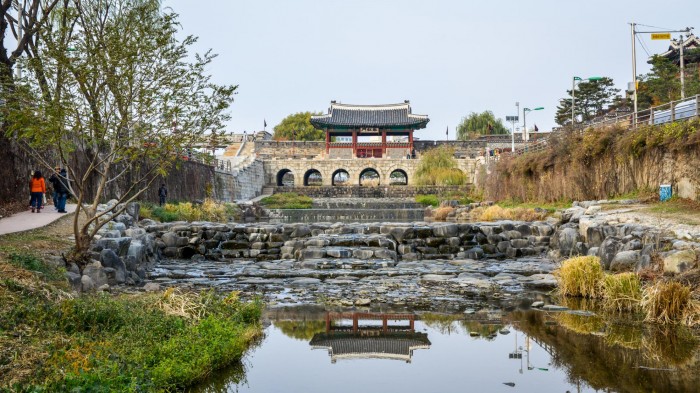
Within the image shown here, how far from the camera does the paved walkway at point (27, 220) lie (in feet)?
42.4

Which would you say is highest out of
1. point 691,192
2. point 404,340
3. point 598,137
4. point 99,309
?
point 598,137

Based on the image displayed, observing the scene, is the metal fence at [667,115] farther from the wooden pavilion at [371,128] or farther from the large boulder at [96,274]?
the wooden pavilion at [371,128]

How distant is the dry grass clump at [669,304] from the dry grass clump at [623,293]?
2.16ft

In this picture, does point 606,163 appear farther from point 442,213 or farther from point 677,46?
point 677,46

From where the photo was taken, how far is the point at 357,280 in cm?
1178

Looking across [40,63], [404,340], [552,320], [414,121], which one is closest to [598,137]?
[552,320]

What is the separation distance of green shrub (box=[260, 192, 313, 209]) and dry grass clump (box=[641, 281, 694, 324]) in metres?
27.1

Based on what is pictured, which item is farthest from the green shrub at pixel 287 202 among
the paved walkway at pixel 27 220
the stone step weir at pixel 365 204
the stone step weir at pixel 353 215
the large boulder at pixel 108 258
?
the large boulder at pixel 108 258

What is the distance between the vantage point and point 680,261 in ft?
29.4

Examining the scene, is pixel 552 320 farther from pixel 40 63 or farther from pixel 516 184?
pixel 516 184

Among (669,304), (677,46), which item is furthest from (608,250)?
(677,46)

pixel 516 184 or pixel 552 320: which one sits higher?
pixel 516 184

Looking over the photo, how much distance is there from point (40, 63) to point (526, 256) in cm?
1200

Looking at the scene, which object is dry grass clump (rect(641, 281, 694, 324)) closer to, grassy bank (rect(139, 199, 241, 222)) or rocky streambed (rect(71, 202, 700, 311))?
rocky streambed (rect(71, 202, 700, 311))
